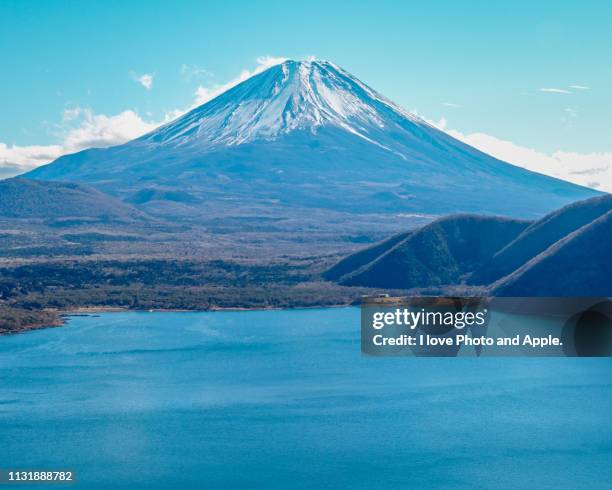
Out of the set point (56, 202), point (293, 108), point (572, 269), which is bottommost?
point (572, 269)

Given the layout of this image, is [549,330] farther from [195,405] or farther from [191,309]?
[191,309]

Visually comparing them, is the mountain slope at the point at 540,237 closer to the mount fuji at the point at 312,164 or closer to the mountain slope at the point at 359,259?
the mountain slope at the point at 359,259

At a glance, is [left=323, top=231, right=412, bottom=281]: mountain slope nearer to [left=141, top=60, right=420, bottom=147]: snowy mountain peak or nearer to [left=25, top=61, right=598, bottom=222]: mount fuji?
[left=25, top=61, right=598, bottom=222]: mount fuji

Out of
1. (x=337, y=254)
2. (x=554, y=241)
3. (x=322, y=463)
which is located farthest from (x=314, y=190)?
(x=322, y=463)

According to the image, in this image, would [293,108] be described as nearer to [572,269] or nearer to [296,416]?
[572,269]

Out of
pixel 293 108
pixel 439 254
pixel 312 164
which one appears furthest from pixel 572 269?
pixel 293 108
